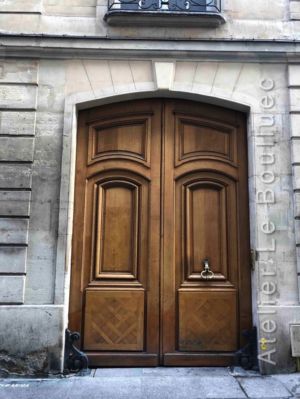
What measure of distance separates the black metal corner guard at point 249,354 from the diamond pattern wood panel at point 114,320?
1.18 metres

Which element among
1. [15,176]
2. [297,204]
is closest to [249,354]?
[297,204]

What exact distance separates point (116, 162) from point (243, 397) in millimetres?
3078

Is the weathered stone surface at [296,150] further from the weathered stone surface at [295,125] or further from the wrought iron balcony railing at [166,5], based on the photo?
the wrought iron balcony railing at [166,5]

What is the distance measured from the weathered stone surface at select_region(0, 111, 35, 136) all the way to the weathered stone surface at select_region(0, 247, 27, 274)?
145cm

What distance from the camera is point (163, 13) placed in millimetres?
5262

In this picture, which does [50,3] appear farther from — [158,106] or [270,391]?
[270,391]

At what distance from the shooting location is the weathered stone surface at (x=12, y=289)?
4695 mm

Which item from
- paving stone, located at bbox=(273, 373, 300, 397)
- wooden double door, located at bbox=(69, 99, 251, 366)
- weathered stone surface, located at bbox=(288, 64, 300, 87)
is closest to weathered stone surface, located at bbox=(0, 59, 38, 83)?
wooden double door, located at bbox=(69, 99, 251, 366)

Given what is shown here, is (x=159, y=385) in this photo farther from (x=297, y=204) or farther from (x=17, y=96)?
(x=17, y=96)

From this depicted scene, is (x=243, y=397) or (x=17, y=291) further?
(x=17, y=291)

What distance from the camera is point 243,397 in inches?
158

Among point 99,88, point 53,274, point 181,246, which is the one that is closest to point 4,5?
point 99,88

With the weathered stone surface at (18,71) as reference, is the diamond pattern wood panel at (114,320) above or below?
below

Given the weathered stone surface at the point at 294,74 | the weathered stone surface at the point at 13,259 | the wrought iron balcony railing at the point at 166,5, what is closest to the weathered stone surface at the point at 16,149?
the weathered stone surface at the point at 13,259
